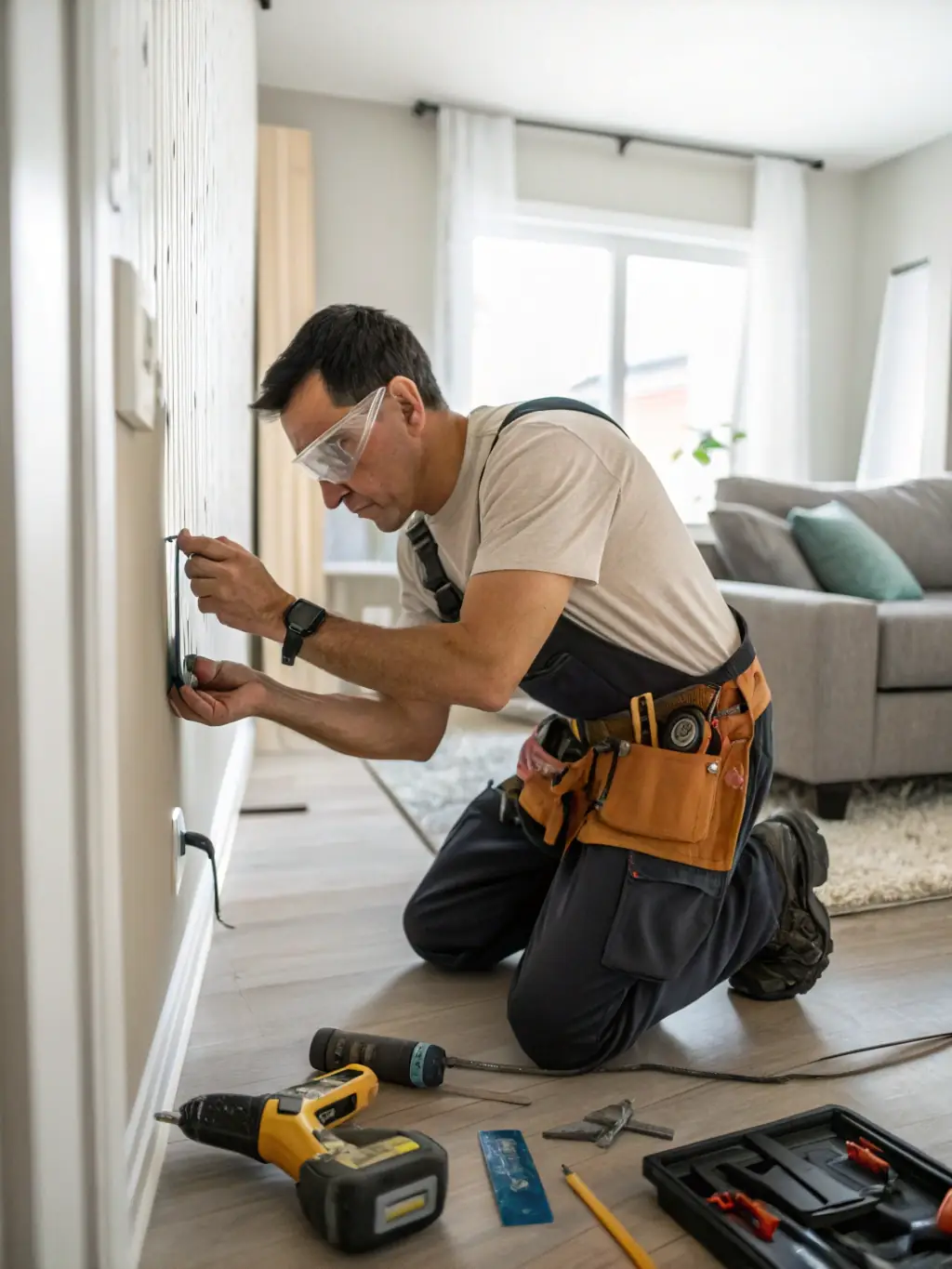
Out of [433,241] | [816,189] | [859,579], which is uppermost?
[816,189]

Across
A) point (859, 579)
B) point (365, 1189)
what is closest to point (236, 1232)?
point (365, 1189)

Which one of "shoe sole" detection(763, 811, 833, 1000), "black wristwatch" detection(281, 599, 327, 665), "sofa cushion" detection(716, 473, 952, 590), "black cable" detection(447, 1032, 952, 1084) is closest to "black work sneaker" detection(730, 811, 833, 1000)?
"shoe sole" detection(763, 811, 833, 1000)

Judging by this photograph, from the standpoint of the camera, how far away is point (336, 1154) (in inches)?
41.0

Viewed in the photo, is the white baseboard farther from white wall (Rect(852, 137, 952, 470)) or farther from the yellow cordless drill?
white wall (Rect(852, 137, 952, 470))

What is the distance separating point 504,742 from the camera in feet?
11.9

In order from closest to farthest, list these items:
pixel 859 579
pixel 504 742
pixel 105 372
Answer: pixel 105 372, pixel 859 579, pixel 504 742

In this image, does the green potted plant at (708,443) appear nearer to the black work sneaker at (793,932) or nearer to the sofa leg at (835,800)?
the sofa leg at (835,800)

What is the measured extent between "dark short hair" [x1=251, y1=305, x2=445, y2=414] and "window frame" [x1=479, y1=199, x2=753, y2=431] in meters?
3.64

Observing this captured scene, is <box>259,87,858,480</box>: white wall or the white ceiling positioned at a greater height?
the white ceiling

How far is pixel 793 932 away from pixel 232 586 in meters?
1.03

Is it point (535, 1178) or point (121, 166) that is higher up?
A: point (121, 166)

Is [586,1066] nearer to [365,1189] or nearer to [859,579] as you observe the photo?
[365,1189]

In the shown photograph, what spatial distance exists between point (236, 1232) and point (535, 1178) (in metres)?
0.33

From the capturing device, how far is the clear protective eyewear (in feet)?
4.48
